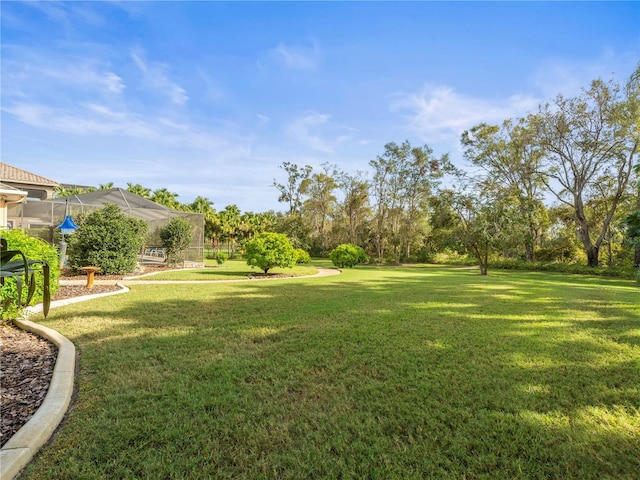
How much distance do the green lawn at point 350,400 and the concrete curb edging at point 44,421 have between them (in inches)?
2.9

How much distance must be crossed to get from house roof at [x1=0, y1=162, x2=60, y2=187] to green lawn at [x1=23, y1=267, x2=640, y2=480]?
55.8ft

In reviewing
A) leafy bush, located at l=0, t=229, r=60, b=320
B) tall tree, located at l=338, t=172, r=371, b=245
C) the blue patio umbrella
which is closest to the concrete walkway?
leafy bush, located at l=0, t=229, r=60, b=320

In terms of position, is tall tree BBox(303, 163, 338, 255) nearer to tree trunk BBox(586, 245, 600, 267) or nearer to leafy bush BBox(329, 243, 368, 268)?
leafy bush BBox(329, 243, 368, 268)

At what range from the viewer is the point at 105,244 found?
10.5 metres

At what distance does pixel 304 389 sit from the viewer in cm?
260

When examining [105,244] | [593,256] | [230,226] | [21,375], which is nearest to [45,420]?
[21,375]

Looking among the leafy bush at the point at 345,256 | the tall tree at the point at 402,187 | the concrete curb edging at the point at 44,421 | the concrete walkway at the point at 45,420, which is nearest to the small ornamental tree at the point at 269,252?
the leafy bush at the point at 345,256

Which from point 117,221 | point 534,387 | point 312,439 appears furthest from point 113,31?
point 534,387

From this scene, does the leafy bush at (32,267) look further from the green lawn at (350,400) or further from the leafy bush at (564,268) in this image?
the leafy bush at (564,268)

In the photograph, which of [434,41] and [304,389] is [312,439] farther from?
[434,41]

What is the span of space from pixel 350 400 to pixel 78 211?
15.6 meters

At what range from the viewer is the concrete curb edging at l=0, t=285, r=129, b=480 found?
170cm

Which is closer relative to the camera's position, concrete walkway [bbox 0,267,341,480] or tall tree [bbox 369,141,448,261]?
concrete walkway [bbox 0,267,341,480]

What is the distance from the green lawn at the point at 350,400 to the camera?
5.75 ft
